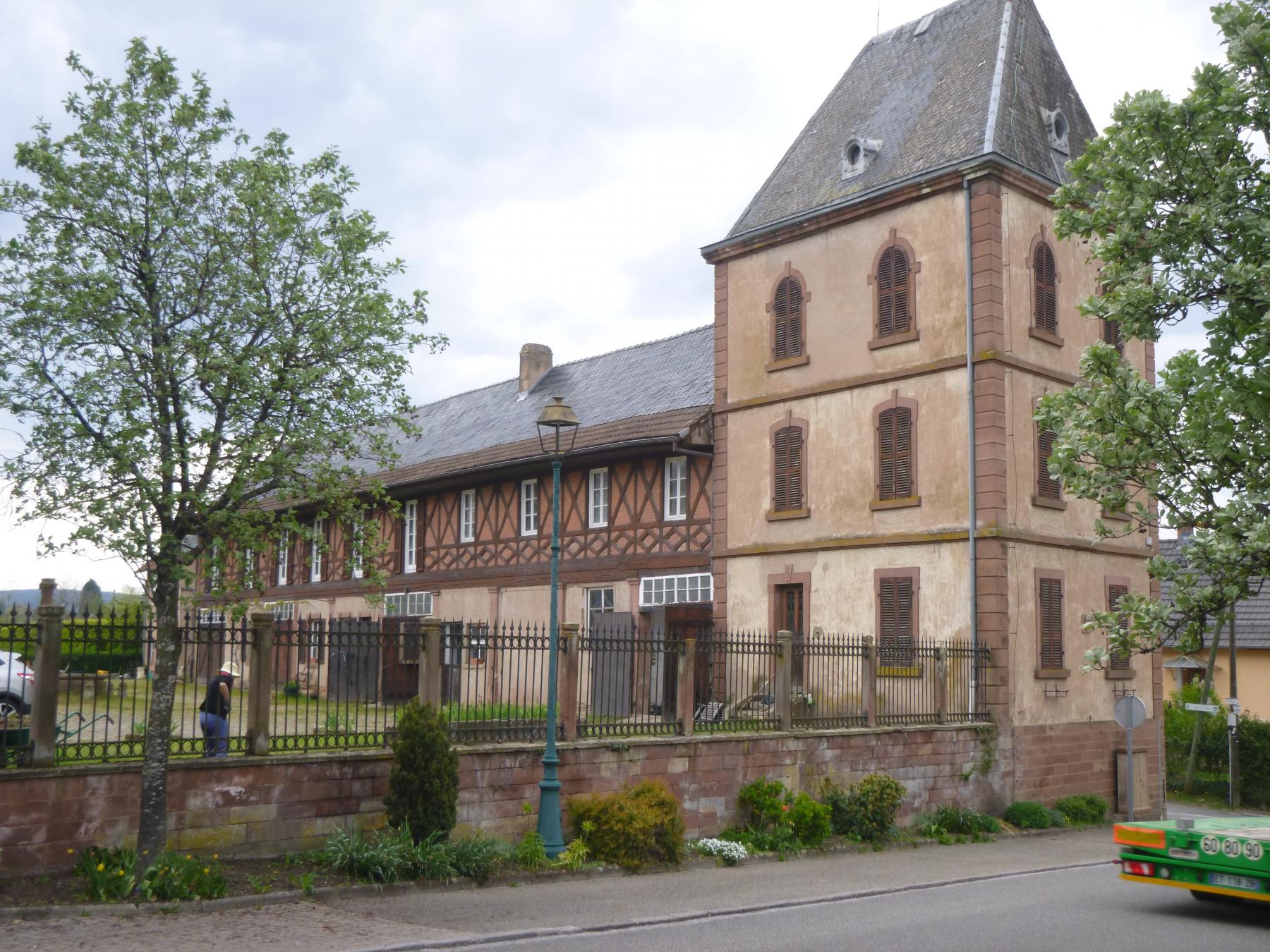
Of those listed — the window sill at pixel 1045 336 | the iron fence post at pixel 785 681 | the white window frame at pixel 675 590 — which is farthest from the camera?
the white window frame at pixel 675 590

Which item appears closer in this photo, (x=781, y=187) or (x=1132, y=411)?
(x=1132, y=411)

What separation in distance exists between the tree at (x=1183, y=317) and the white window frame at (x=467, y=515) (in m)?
20.8

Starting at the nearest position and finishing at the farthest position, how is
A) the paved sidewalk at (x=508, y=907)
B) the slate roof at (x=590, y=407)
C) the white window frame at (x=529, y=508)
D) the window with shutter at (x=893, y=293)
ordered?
1. the paved sidewalk at (x=508, y=907)
2. the window with shutter at (x=893, y=293)
3. the slate roof at (x=590, y=407)
4. the white window frame at (x=529, y=508)

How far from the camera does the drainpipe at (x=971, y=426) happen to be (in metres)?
21.0

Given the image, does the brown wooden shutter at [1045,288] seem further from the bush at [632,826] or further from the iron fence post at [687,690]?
the bush at [632,826]

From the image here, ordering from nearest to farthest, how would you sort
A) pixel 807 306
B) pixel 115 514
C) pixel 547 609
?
pixel 115 514, pixel 807 306, pixel 547 609

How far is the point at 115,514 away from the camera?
442 inches

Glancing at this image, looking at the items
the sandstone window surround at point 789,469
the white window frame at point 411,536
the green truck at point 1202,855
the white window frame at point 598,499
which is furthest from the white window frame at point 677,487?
the green truck at point 1202,855

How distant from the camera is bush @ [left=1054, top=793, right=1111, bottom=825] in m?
21.4

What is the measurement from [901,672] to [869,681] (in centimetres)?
130

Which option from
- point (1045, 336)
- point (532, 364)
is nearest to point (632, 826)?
point (1045, 336)

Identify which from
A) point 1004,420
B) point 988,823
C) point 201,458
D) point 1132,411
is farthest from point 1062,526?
point 201,458

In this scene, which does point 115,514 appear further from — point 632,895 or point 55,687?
point 632,895

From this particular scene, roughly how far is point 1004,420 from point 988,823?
6275 millimetres
